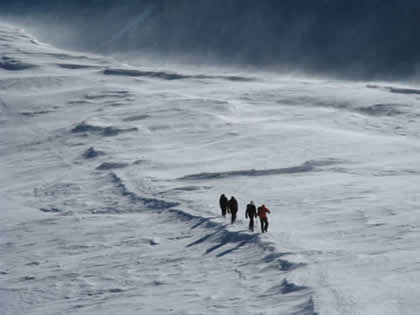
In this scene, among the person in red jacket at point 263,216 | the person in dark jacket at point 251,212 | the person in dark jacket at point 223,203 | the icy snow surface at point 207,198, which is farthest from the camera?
the person in dark jacket at point 223,203

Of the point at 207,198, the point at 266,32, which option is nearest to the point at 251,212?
the point at 207,198

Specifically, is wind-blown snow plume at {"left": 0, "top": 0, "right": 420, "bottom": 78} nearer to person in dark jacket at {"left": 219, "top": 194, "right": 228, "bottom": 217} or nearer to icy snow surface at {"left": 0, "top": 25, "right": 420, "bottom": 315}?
icy snow surface at {"left": 0, "top": 25, "right": 420, "bottom": 315}

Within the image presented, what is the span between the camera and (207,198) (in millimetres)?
19797

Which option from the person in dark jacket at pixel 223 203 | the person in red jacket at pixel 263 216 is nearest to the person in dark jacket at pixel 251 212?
the person in red jacket at pixel 263 216

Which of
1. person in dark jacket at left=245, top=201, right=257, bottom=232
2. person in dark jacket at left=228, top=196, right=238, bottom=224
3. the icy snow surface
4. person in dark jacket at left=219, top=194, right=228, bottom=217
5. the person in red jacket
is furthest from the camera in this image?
person in dark jacket at left=219, top=194, right=228, bottom=217

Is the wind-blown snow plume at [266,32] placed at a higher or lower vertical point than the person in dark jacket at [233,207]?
higher

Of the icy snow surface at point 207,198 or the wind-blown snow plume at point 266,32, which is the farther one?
the wind-blown snow plume at point 266,32

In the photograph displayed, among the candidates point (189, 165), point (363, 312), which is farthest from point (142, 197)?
point (363, 312)

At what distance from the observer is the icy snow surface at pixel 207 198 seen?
42.4 feet

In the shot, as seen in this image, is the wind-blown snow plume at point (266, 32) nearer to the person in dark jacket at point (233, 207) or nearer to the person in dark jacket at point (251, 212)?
the person in dark jacket at point (233, 207)

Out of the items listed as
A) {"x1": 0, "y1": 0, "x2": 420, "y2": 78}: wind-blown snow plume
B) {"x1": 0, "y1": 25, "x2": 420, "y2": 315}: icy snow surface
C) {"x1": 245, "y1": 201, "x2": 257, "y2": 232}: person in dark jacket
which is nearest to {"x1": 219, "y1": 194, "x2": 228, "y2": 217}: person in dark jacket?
{"x1": 0, "y1": 25, "x2": 420, "y2": 315}: icy snow surface

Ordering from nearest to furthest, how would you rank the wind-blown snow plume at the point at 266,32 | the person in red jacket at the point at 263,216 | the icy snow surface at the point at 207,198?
the icy snow surface at the point at 207,198
the person in red jacket at the point at 263,216
the wind-blown snow plume at the point at 266,32

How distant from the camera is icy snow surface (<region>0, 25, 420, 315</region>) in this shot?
12922 millimetres

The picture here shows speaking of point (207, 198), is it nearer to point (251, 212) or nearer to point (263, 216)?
point (251, 212)
